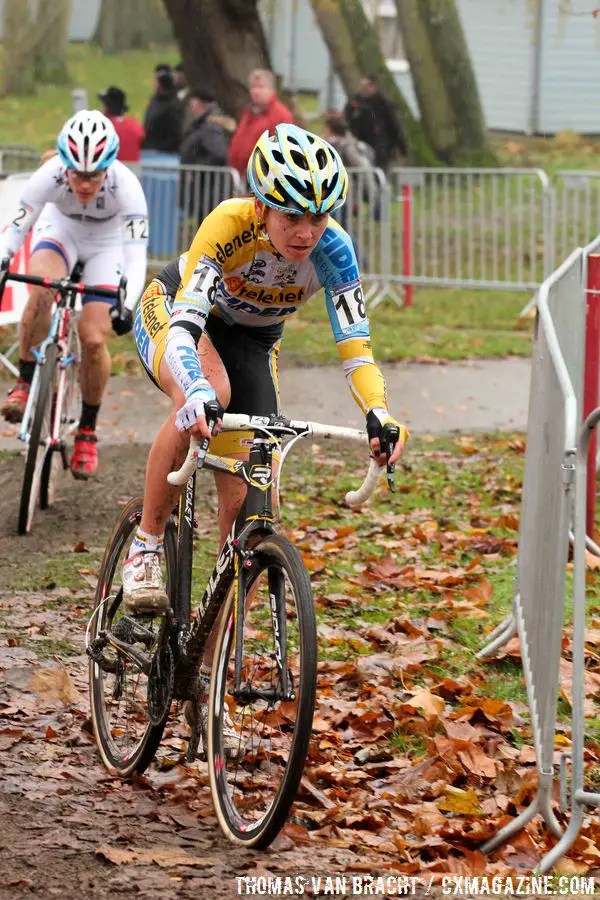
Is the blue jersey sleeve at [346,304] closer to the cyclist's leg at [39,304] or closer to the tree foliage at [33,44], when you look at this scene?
the cyclist's leg at [39,304]

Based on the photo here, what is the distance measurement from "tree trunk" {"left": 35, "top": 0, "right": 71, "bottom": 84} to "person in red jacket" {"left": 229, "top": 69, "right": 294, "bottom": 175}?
2748cm

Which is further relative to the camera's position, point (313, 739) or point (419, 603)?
point (419, 603)

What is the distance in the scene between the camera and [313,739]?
5.86 metres

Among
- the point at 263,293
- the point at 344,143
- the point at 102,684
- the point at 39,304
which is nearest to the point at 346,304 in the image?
the point at 263,293

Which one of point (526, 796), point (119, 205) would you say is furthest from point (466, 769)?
point (119, 205)

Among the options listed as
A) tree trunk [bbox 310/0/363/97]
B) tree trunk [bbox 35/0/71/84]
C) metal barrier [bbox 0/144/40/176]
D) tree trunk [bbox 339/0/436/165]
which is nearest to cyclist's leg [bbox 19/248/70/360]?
metal barrier [bbox 0/144/40/176]

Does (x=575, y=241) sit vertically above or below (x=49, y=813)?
above

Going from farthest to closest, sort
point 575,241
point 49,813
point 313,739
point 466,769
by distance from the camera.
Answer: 1. point 575,241
2. point 313,739
3. point 466,769
4. point 49,813

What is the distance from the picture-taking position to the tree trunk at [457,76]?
29891 mm

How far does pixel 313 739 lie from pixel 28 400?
4.03 m

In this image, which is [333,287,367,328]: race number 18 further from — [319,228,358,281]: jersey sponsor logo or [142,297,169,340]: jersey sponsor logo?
[142,297,169,340]: jersey sponsor logo

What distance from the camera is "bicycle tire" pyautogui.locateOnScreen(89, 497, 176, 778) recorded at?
17.3 feet

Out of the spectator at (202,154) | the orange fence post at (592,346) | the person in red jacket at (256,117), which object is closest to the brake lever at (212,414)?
the orange fence post at (592,346)

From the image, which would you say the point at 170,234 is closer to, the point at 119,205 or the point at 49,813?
the point at 119,205
